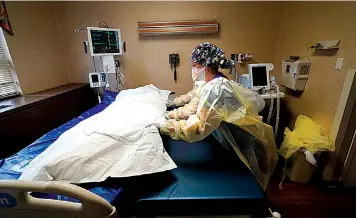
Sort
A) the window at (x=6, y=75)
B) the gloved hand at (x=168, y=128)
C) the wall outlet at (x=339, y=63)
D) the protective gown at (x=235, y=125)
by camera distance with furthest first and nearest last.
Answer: the window at (x=6, y=75) → the wall outlet at (x=339, y=63) → the gloved hand at (x=168, y=128) → the protective gown at (x=235, y=125)

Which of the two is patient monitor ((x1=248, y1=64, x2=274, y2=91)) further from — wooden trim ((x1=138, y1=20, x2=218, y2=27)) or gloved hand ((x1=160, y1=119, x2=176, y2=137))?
gloved hand ((x1=160, y1=119, x2=176, y2=137))

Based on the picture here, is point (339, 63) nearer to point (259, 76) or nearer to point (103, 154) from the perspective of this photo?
point (259, 76)

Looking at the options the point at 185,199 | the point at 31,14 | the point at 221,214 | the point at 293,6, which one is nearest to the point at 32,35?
the point at 31,14

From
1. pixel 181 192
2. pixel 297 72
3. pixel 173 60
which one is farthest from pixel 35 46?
pixel 297 72

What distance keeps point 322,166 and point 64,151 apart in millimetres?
2191

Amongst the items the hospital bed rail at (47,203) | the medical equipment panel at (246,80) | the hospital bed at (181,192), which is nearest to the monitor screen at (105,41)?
the hospital bed at (181,192)

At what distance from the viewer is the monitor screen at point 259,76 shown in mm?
2096

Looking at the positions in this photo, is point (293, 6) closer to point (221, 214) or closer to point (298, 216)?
point (298, 216)

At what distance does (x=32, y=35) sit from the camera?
216 cm

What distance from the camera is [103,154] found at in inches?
38.0

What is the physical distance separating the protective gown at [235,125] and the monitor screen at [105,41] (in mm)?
1564

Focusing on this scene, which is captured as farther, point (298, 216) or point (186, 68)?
point (186, 68)

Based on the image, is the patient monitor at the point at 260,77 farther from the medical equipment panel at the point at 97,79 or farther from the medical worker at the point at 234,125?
the medical equipment panel at the point at 97,79

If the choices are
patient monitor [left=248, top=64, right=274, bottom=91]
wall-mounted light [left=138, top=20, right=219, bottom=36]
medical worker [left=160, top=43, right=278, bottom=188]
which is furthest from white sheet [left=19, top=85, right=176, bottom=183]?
wall-mounted light [left=138, top=20, right=219, bottom=36]
